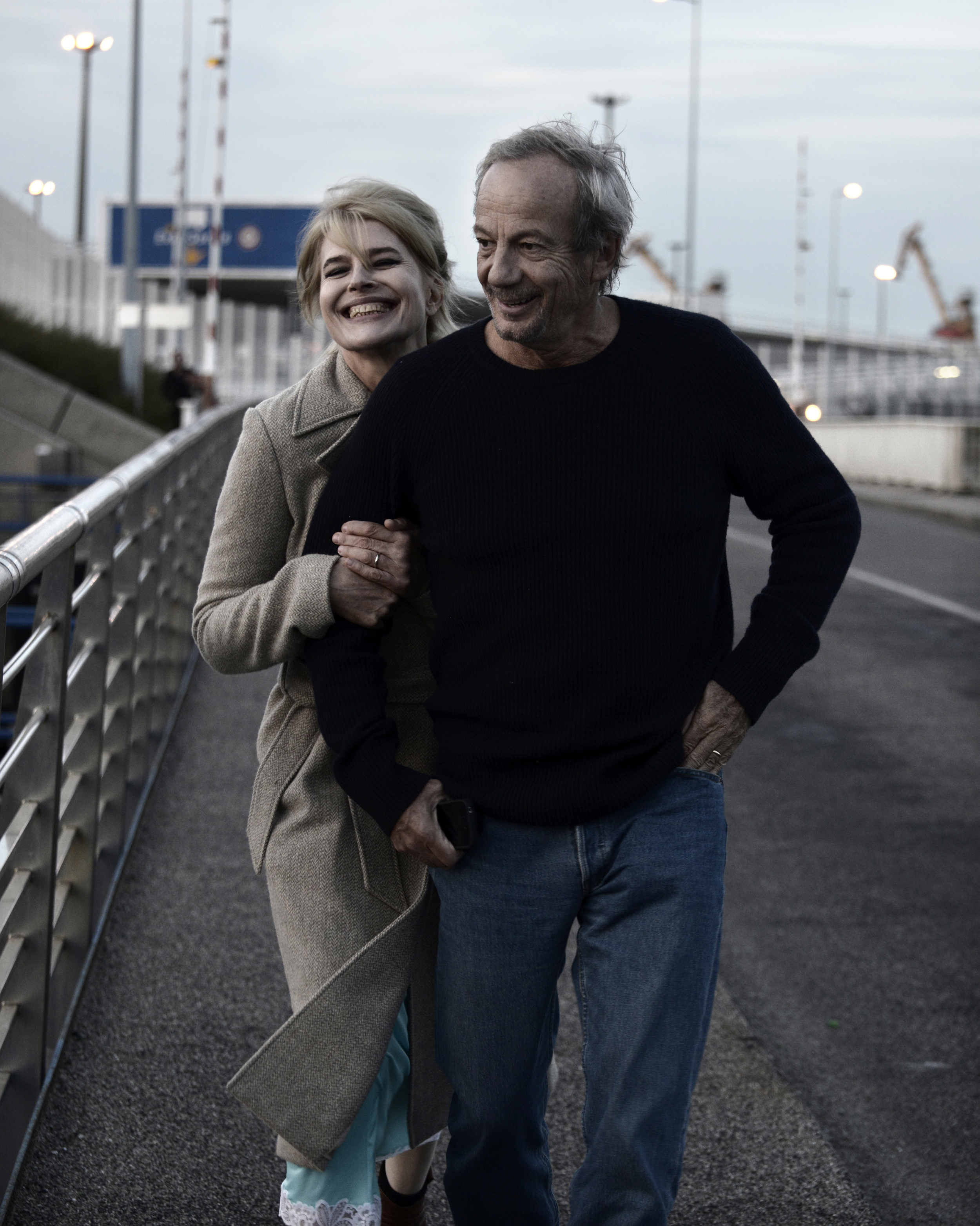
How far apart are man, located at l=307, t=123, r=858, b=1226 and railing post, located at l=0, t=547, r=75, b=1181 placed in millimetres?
983

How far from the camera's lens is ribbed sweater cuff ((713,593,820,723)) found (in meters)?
2.63

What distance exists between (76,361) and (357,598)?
25.0 meters

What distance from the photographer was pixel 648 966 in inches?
99.9

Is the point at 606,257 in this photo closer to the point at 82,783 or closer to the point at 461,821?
the point at 461,821

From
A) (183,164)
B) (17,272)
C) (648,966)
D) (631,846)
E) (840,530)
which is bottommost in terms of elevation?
(648,966)

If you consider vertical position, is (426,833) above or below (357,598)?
below

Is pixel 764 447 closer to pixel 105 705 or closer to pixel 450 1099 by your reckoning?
pixel 450 1099

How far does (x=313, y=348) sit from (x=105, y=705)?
5310 centimetres

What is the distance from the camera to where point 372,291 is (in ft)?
9.48

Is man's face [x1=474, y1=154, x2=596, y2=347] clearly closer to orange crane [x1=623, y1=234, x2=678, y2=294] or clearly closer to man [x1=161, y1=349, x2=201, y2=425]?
man [x1=161, y1=349, x2=201, y2=425]

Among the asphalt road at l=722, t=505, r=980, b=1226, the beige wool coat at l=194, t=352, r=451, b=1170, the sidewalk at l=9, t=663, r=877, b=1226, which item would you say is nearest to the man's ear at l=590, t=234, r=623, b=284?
the beige wool coat at l=194, t=352, r=451, b=1170

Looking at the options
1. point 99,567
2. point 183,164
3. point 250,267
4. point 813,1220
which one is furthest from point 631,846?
point 250,267

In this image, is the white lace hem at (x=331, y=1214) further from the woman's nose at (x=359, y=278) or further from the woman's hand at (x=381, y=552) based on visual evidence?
the woman's nose at (x=359, y=278)

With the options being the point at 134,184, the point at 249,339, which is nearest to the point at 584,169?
the point at 134,184
